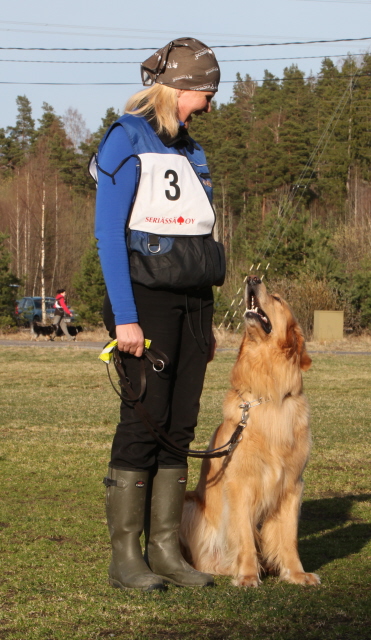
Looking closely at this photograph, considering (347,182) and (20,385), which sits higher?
(347,182)

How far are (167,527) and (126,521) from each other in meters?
0.22

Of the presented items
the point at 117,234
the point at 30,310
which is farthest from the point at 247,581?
the point at 30,310

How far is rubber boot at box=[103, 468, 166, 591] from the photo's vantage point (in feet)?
10.4

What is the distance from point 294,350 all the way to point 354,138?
47970 mm

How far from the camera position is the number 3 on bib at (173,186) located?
10.3 feet

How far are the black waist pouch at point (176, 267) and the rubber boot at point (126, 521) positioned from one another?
796 mm

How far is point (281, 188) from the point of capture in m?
50.2

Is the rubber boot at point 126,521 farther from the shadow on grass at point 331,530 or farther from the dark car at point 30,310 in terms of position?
the dark car at point 30,310

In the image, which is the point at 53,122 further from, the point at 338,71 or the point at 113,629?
the point at 113,629

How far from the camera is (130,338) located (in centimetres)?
307

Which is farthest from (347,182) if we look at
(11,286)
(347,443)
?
(347,443)

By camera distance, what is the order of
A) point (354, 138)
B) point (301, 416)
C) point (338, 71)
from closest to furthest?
1. point (301, 416)
2. point (354, 138)
3. point (338, 71)

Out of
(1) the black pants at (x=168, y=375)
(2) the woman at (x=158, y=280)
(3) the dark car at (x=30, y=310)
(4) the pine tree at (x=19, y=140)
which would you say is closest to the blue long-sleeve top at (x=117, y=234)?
(2) the woman at (x=158, y=280)

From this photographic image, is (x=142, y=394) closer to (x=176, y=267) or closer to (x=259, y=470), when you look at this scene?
(x=176, y=267)
